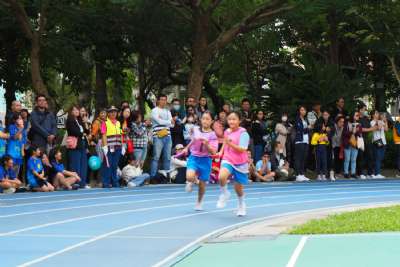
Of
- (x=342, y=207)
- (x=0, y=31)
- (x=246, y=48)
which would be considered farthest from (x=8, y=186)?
(x=246, y=48)

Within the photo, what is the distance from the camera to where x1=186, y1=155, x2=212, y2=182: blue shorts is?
15344 millimetres

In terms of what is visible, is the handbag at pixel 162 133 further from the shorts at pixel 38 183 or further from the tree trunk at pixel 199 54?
the tree trunk at pixel 199 54

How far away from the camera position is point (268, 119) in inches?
1068

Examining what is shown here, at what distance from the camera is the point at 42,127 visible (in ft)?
65.8

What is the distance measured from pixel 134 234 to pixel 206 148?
3.53m

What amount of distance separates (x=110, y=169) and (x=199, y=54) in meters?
7.99

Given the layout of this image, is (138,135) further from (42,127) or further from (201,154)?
(201,154)

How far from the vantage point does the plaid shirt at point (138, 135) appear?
71.1ft

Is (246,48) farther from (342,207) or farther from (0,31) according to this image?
(342,207)

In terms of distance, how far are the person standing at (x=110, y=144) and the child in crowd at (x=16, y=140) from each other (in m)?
2.01

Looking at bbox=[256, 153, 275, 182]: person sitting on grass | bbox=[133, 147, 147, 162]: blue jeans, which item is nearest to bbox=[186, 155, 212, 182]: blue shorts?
bbox=[133, 147, 147, 162]: blue jeans

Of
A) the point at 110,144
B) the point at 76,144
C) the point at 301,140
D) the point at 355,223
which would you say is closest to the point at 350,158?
the point at 301,140

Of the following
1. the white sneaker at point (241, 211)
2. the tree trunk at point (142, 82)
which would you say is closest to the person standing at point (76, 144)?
the white sneaker at point (241, 211)

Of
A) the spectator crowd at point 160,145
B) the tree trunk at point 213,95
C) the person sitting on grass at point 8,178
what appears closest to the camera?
the person sitting on grass at point 8,178
